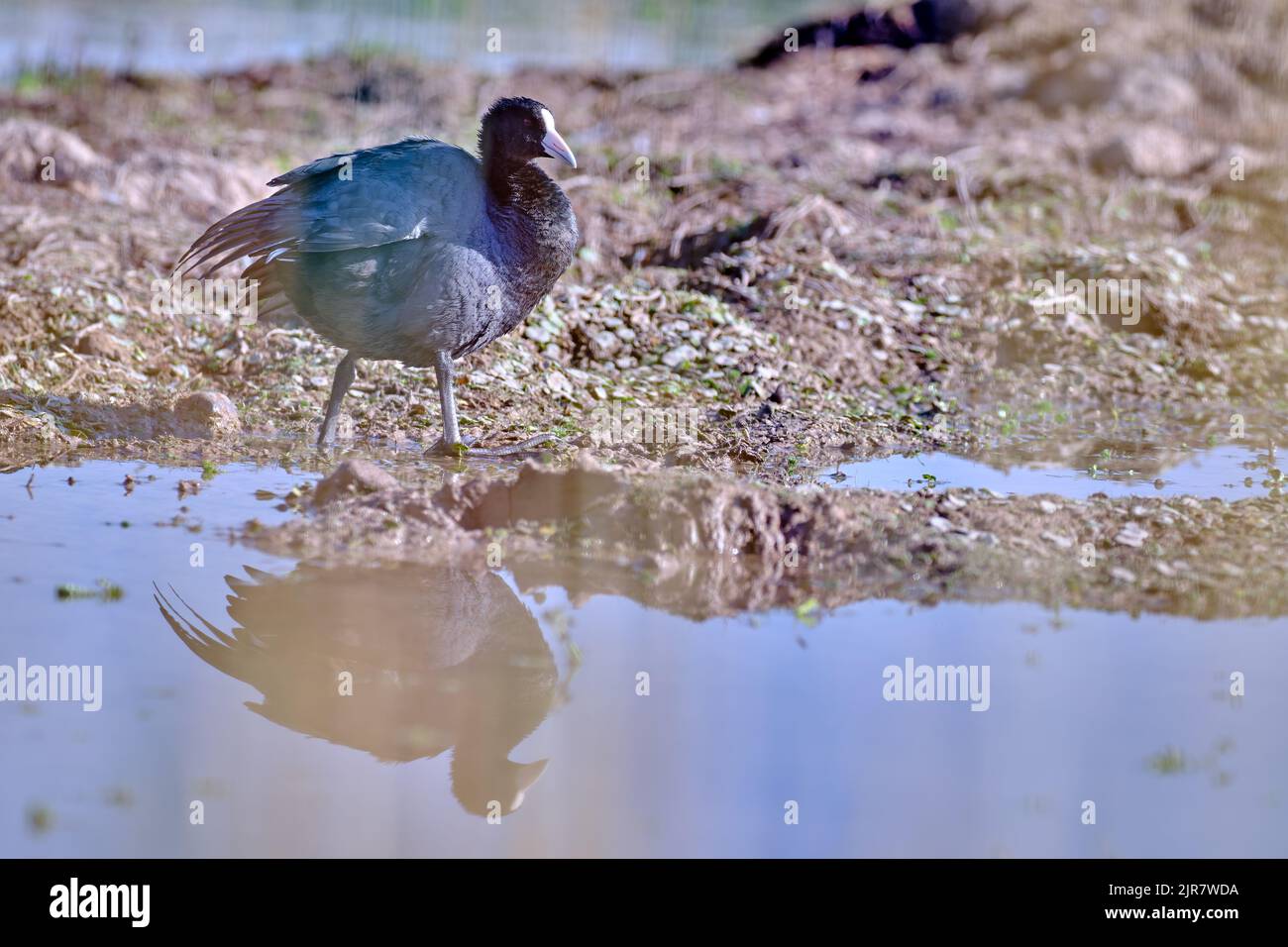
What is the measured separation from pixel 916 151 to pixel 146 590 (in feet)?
36.9

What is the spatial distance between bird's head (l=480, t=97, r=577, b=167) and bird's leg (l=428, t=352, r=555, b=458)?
3.26 feet

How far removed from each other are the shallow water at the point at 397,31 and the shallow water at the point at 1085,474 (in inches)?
525

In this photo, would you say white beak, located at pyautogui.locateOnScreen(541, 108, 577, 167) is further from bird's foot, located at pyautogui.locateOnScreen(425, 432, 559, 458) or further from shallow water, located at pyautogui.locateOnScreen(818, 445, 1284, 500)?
shallow water, located at pyautogui.locateOnScreen(818, 445, 1284, 500)

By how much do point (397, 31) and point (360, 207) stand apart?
15.7m

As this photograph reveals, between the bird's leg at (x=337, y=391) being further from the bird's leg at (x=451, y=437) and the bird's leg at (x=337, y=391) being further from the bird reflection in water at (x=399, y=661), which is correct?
the bird reflection in water at (x=399, y=661)

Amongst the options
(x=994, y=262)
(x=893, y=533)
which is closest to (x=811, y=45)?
(x=994, y=262)

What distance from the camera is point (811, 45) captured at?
66.6 ft

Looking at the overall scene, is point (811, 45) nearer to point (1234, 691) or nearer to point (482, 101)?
point (482, 101)

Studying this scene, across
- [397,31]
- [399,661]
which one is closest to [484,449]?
[399,661]

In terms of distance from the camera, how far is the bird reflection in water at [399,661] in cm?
399

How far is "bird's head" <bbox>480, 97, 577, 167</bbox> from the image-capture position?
676cm

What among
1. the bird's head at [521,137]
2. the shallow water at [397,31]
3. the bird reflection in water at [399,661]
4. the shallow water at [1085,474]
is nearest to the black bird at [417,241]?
the bird's head at [521,137]

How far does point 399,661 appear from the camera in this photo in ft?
14.8

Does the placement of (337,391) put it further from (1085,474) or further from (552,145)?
(1085,474)
